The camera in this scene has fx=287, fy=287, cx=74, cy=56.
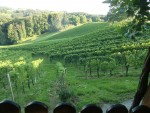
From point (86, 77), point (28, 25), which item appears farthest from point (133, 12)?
point (28, 25)

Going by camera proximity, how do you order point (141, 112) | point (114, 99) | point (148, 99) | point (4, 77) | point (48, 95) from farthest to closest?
point (4, 77), point (48, 95), point (114, 99), point (148, 99), point (141, 112)

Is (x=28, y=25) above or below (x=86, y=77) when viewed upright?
above

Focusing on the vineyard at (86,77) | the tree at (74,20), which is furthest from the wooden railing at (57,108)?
the tree at (74,20)

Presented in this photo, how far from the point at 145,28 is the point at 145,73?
0.31 m

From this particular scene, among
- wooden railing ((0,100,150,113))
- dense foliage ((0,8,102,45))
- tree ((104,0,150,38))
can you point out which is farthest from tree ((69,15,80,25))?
wooden railing ((0,100,150,113))

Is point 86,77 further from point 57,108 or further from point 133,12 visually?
point 57,108

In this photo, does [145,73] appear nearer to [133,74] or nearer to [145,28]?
[145,28]

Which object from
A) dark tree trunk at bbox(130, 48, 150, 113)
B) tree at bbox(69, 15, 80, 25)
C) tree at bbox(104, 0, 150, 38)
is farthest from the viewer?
tree at bbox(69, 15, 80, 25)

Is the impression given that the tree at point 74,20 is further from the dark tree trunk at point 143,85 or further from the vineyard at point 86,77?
the dark tree trunk at point 143,85

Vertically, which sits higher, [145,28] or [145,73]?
[145,28]

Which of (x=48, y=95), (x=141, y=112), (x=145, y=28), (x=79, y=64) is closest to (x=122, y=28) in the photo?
(x=145, y=28)

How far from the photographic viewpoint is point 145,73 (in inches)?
66.6

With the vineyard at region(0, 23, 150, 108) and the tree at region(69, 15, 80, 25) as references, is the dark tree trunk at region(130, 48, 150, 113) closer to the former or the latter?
the vineyard at region(0, 23, 150, 108)

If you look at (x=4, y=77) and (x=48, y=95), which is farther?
(x=4, y=77)
